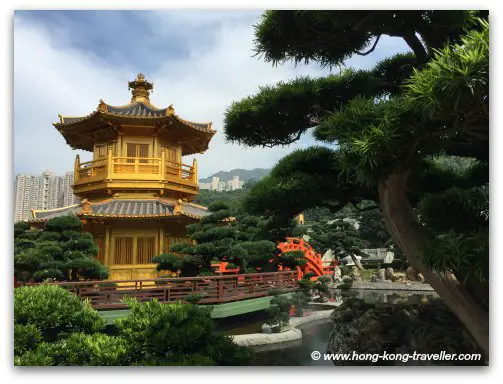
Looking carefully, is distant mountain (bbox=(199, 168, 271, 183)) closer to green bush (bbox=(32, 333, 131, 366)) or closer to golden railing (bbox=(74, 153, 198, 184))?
golden railing (bbox=(74, 153, 198, 184))

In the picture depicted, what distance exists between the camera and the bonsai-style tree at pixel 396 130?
5.60 ft

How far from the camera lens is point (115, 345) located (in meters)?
2.54

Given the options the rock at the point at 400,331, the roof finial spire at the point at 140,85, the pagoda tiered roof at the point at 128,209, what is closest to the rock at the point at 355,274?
the rock at the point at 400,331

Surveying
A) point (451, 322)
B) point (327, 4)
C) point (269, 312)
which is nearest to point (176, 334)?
point (269, 312)

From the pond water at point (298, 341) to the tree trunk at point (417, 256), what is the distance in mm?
745

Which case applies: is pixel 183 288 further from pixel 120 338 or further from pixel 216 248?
pixel 120 338

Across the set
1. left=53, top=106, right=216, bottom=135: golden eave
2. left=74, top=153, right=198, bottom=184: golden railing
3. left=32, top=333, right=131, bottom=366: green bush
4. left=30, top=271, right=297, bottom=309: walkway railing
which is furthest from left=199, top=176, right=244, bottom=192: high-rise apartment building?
left=32, top=333, right=131, bottom=366: green bush

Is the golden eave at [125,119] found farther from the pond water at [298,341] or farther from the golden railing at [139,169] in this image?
the pond water at [298,341]

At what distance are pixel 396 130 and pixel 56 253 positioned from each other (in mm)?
3495

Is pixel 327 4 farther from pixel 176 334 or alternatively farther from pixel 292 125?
pixel 176 334

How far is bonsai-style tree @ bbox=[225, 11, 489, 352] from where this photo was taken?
1707 millimetres

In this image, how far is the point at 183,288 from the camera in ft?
12.7

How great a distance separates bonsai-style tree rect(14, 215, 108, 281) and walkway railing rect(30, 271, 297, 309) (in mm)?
237

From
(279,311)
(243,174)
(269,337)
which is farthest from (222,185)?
(269,337)
